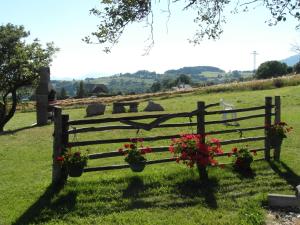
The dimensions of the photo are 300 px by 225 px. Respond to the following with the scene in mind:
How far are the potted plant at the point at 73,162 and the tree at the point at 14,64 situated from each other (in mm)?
17758

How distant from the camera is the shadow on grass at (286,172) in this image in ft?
39.2

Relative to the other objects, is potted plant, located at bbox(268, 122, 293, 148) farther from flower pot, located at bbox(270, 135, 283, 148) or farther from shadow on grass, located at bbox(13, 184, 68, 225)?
shadow on grass, located at bbox(13, 184, 68, 225)

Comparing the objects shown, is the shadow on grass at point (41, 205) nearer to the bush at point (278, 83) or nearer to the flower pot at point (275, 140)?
the flower pot at point (275, 140)

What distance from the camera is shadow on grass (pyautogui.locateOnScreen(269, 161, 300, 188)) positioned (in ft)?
39.2

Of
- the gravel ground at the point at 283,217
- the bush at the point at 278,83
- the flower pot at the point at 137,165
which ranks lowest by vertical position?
the gravel ground at the point at 283,217

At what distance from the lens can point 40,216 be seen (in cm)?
934

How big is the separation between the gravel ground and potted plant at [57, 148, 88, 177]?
14.8 feet

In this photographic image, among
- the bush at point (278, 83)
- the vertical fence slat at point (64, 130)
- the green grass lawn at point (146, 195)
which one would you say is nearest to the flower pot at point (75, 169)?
the green grass lawn at point (146, 195)

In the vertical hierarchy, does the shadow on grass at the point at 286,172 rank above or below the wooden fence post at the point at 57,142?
below

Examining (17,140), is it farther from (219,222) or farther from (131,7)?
(219,222)

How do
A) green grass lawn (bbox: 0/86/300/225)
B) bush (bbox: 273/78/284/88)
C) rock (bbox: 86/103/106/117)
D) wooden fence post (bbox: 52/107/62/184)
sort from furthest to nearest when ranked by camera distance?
bush (bbox: 273/78/284/88), rock (bbox: 86/103/106/117), wooden fence post (bbox: 52/107/62/184), green grass lawn (bbox: 0/86/300/225)

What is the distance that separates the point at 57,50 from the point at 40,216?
23907mm

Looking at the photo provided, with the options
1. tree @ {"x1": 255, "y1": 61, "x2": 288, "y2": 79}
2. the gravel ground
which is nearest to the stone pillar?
the gravel ground

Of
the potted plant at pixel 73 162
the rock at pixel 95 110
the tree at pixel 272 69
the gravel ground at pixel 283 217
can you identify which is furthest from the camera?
the tree at pixel 272 69
